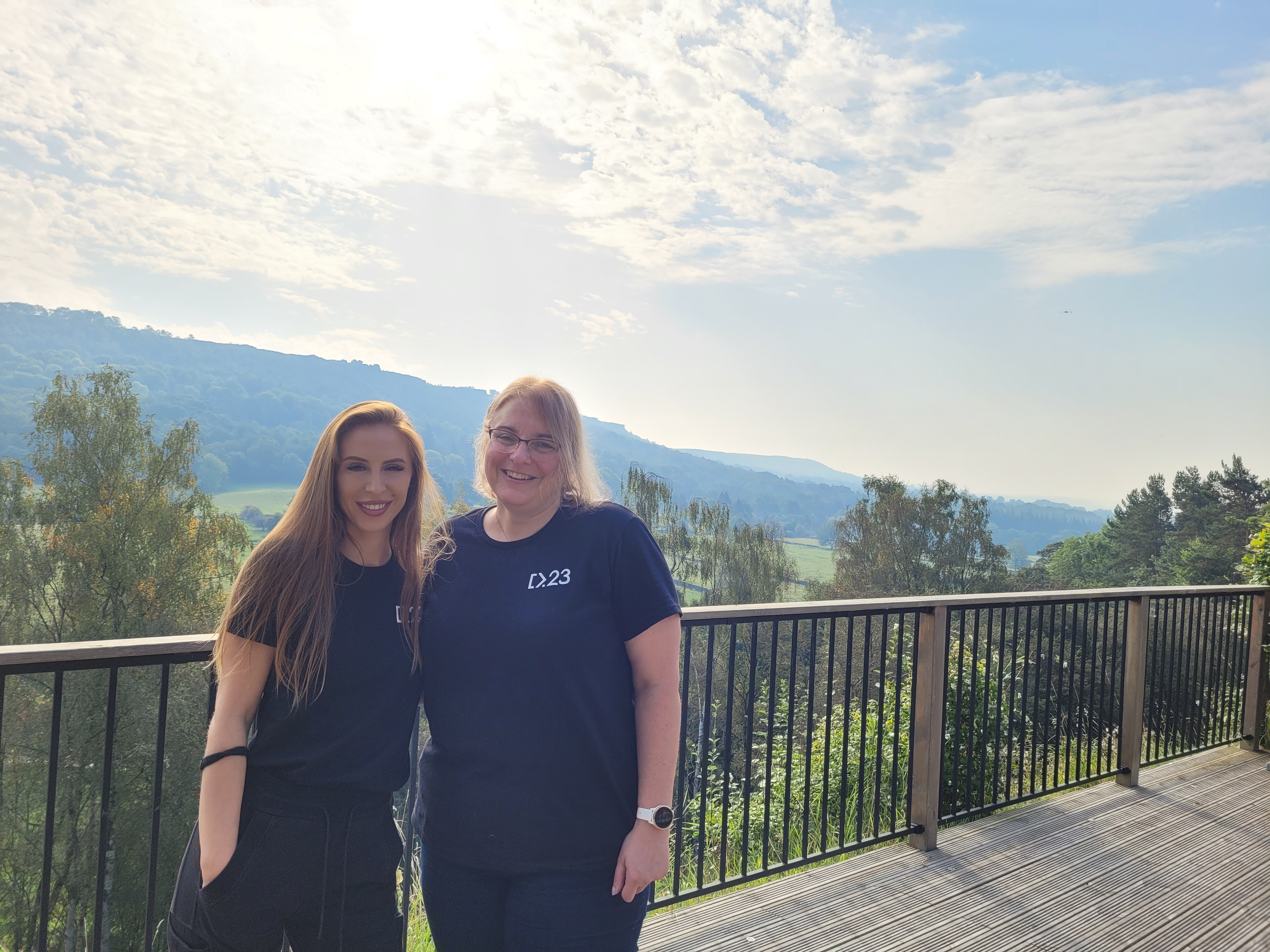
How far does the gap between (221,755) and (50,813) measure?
2.41 ft

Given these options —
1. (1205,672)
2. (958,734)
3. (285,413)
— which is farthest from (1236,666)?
(285,413)

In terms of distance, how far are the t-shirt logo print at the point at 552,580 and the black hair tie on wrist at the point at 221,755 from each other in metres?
0.52

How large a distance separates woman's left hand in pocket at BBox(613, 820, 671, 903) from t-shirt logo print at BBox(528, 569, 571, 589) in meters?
0.42

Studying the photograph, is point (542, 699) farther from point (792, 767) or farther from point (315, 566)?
point (792, 767)

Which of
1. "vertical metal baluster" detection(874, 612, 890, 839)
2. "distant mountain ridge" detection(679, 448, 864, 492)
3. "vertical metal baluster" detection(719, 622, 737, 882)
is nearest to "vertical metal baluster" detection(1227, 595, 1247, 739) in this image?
"vertical metal baluster" detection(874, 612, 890, 839)

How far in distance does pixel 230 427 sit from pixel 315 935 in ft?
274

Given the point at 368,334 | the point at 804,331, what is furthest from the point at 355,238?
the point at 804,331

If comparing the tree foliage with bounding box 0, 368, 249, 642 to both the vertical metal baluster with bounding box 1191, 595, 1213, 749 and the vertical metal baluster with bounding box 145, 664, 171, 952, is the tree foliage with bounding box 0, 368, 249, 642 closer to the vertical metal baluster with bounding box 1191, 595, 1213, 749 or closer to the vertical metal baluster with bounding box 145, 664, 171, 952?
→ the vertical metal baluster with bounding box 145, 664, 171, 952

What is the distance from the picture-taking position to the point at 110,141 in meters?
59.0

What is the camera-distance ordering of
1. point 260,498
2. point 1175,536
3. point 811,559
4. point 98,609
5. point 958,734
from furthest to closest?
1. point 260,498
2. point 811,559
3. point 1175,536
4. point 98,609
5. point 958,734

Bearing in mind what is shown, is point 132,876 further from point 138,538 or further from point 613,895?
point 613,895

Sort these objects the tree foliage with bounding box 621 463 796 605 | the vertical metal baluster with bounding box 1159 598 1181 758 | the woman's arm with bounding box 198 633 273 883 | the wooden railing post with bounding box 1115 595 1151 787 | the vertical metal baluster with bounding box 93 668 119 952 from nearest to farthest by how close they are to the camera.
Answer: the woman's arm with bounding box 198 633 273 883, the vertical metal baluster with bounding box 93 668 119 952, the wooden railing post with bounding box 1115 595 1151 787, the vertical metal baluster with bounding box 1159 598 1181 758, the tree foliage with bounding box 621 463 796 605

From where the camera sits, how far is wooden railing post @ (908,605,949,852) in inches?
116

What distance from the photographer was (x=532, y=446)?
1346mm
